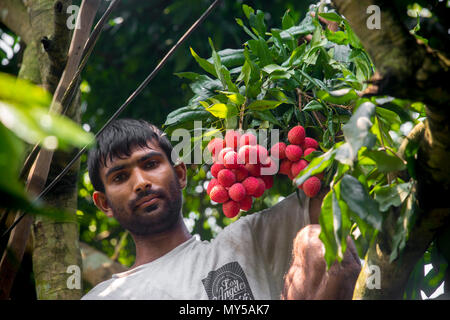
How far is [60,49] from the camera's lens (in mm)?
2285

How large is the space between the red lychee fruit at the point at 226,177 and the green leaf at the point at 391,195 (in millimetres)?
430

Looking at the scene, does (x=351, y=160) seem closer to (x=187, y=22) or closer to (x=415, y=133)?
(x=415, y=133)

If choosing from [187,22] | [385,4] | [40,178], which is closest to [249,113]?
[385,4]

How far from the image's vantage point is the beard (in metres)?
1.97

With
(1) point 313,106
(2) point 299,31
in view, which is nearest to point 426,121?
(1) point 313,106

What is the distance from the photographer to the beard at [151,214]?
1969 millimetres

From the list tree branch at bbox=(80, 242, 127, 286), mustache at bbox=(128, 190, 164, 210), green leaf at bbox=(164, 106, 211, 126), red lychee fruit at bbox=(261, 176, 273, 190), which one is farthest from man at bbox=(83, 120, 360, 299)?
tree branch at bbox=(80, 242, 127, 286)

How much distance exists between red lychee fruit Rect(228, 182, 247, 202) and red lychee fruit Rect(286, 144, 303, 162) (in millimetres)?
163

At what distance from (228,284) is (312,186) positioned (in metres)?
0.44

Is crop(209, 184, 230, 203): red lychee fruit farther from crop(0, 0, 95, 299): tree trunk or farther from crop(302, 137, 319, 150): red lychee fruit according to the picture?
crop(0, 0, 95, 299): tree trunk

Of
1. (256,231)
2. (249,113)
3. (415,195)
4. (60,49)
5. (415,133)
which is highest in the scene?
(60,49)

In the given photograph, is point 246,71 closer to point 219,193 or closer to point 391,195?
point 219,193

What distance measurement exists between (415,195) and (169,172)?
3.24 feet

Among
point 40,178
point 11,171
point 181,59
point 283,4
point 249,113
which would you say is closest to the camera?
point 11,171
